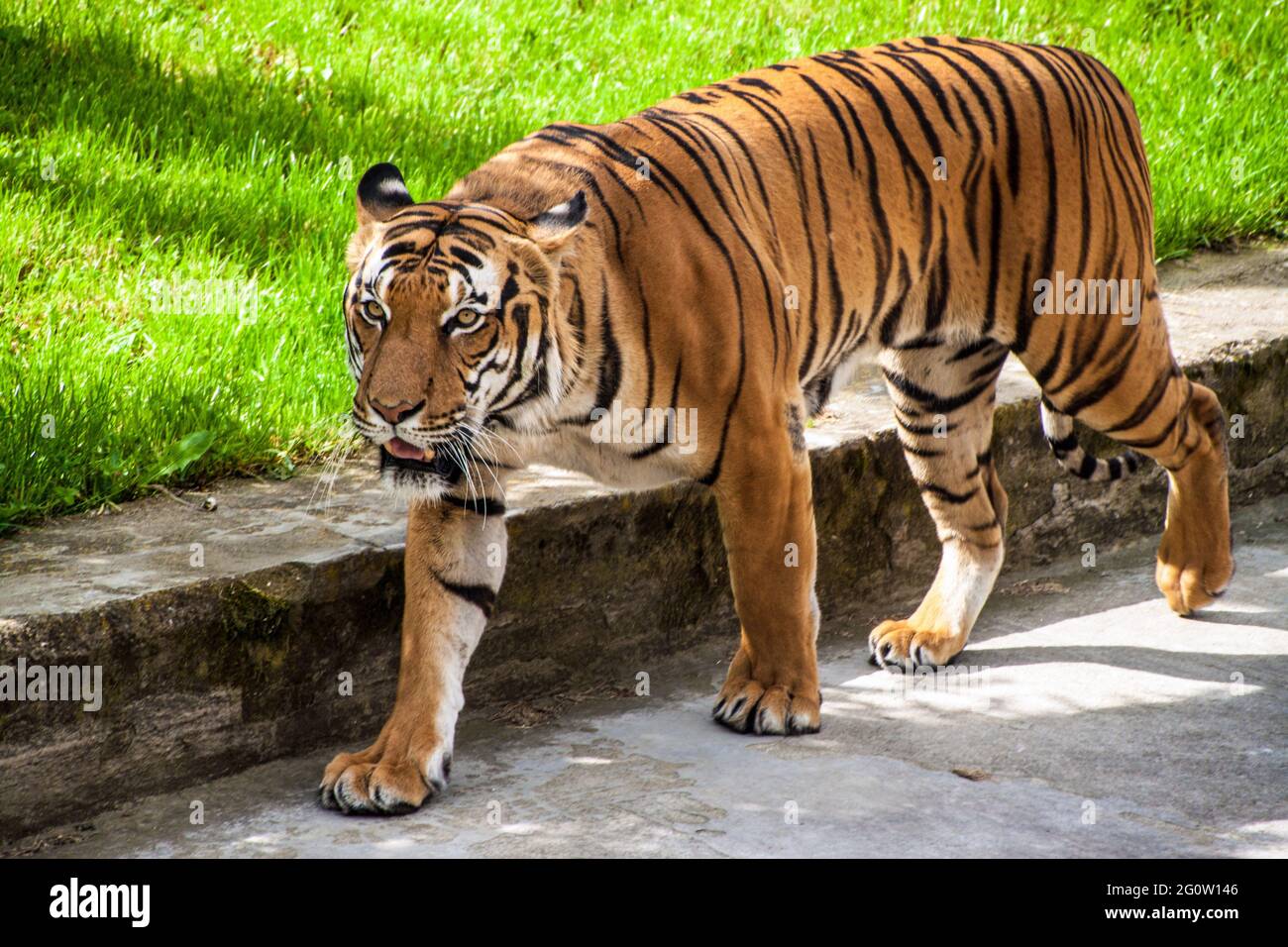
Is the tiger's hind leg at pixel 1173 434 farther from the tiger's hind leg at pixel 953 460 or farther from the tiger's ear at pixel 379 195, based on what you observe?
the tiger's ear at pixel 379 195

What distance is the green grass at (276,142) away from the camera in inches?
175

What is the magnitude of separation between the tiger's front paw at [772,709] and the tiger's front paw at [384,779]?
2.36 ft

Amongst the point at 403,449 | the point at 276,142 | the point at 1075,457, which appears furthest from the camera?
the point at 276,142

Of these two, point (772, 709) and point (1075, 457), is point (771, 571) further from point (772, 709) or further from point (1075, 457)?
→ point (1075, 457)

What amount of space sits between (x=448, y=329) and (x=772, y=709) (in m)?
1.21

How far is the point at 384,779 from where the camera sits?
346 cm

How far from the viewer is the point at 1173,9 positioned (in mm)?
8445

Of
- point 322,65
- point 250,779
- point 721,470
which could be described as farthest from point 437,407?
point 322,65

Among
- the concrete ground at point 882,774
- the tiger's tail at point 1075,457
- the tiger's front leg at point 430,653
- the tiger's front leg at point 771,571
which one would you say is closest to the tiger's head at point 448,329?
the tiger's front leg at point 430,653

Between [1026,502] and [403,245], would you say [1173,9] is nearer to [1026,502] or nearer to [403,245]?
[1026,502]

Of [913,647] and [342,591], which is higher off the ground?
[342,591]

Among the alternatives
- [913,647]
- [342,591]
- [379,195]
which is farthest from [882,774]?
[379,195]

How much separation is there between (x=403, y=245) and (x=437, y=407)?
35 centimetres

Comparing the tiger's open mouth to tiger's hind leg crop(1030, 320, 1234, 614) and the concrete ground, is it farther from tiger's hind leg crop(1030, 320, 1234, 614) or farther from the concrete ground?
tiger's hind leg crop(1030, 320, 1234, 614)
